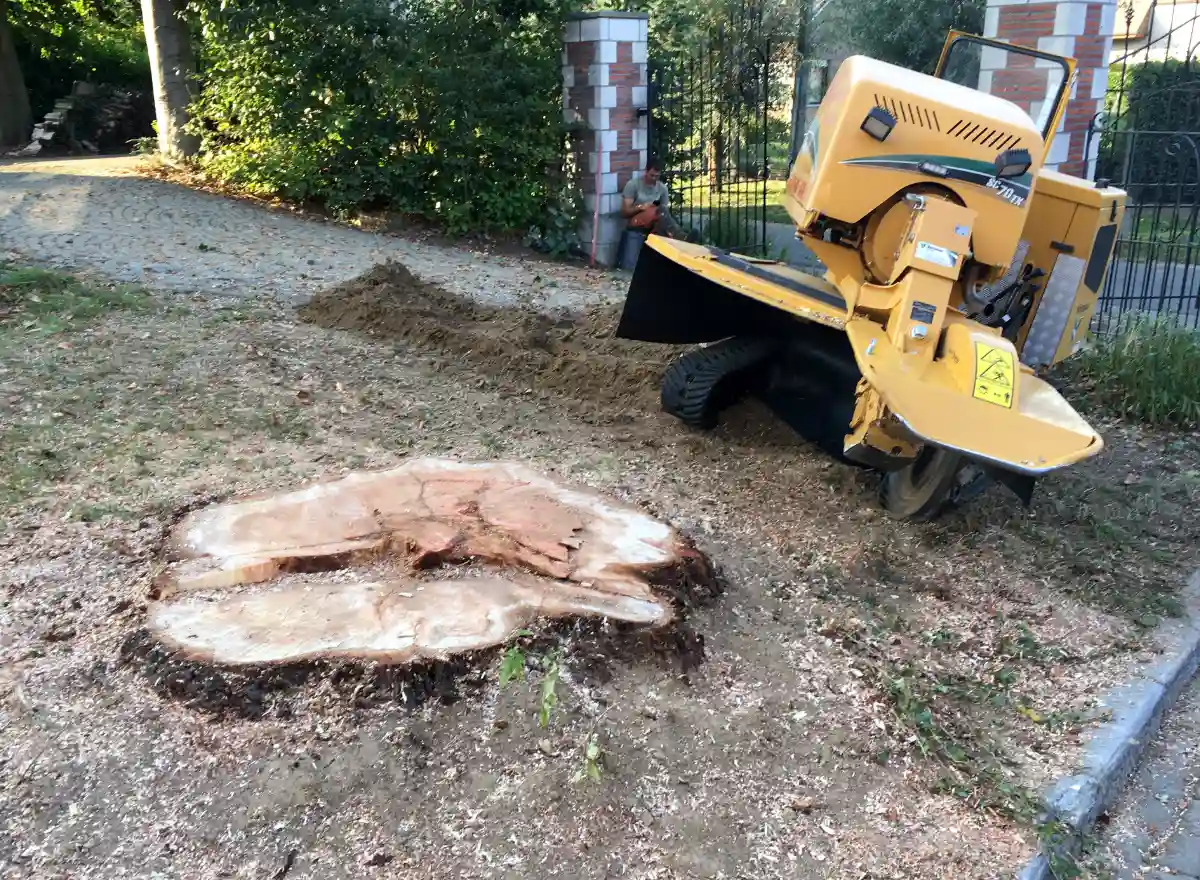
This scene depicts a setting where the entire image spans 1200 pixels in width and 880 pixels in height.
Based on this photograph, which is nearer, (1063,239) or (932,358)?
(932,358)

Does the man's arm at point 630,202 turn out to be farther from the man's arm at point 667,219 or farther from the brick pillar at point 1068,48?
the brick pillar at point 1068,48

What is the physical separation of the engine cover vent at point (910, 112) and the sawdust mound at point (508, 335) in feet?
6.73

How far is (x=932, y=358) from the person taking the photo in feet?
11.8

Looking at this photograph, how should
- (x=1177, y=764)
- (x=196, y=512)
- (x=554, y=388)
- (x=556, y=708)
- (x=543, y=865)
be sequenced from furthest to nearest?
(x=554, y=388)
(x=196, y=512)
(x=1177, y=764)
(x=556, y=708)
(x=543, y=865)

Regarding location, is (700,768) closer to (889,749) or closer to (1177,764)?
(889,749)

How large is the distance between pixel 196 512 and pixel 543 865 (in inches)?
69.9

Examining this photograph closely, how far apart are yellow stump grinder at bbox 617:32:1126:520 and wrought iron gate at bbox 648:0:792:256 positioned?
4.73 m

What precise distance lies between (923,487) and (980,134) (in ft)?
4.47

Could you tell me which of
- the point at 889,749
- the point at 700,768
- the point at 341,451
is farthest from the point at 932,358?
the point at 341,451

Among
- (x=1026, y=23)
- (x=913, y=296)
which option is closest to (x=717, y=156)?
(x=1026, y=23)

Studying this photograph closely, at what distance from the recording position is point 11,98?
46.9 feet

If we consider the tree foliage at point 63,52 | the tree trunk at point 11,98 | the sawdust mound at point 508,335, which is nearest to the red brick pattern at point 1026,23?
the sawdust mound at point 508,335

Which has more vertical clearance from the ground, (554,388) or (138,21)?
(138,21)

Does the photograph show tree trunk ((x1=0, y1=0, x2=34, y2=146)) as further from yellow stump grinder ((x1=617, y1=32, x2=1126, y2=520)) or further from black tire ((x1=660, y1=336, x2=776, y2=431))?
black tire ((x1=660, y1=336, x2=776, y2=431))
